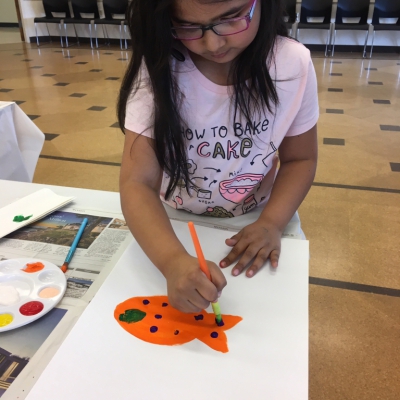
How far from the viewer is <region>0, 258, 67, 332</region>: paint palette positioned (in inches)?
20.2

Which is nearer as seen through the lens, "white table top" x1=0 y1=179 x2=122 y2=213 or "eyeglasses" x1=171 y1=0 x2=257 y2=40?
"eyeglasses" x1=171 y1=0 x2=257 y2=40

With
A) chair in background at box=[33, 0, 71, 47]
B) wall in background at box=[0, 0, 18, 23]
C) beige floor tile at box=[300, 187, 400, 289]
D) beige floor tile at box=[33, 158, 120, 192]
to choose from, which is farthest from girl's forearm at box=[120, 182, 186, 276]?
wall in background at box=[0, 0, 18, 23]

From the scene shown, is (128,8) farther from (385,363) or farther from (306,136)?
(385,363)

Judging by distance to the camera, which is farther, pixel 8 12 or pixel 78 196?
pixel 8 12

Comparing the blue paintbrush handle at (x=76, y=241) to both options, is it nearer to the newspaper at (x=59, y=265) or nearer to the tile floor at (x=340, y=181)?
the newspaper at (x=59, y=265)

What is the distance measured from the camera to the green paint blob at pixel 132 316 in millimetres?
513

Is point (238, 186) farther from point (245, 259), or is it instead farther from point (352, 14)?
point (352, 14)

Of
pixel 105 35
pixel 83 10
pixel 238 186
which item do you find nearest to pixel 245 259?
pixel 238 186

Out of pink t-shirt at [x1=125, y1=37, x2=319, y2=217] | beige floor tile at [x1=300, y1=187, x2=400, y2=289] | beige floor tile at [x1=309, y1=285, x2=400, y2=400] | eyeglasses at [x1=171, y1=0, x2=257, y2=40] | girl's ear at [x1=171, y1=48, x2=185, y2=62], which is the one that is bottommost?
beige floor tile at [x1=300, y1=187, x2=400, y2=289]

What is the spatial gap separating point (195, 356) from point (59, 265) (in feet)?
0.91

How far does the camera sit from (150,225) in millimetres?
630

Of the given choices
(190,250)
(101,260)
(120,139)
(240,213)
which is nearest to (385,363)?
(240,213)

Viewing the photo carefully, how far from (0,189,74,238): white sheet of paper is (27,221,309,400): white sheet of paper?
0.24m

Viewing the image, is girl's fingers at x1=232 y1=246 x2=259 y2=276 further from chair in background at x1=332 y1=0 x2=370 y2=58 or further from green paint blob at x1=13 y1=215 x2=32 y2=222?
chair in background at x1=332 y1=0 x2=370 y2=58
